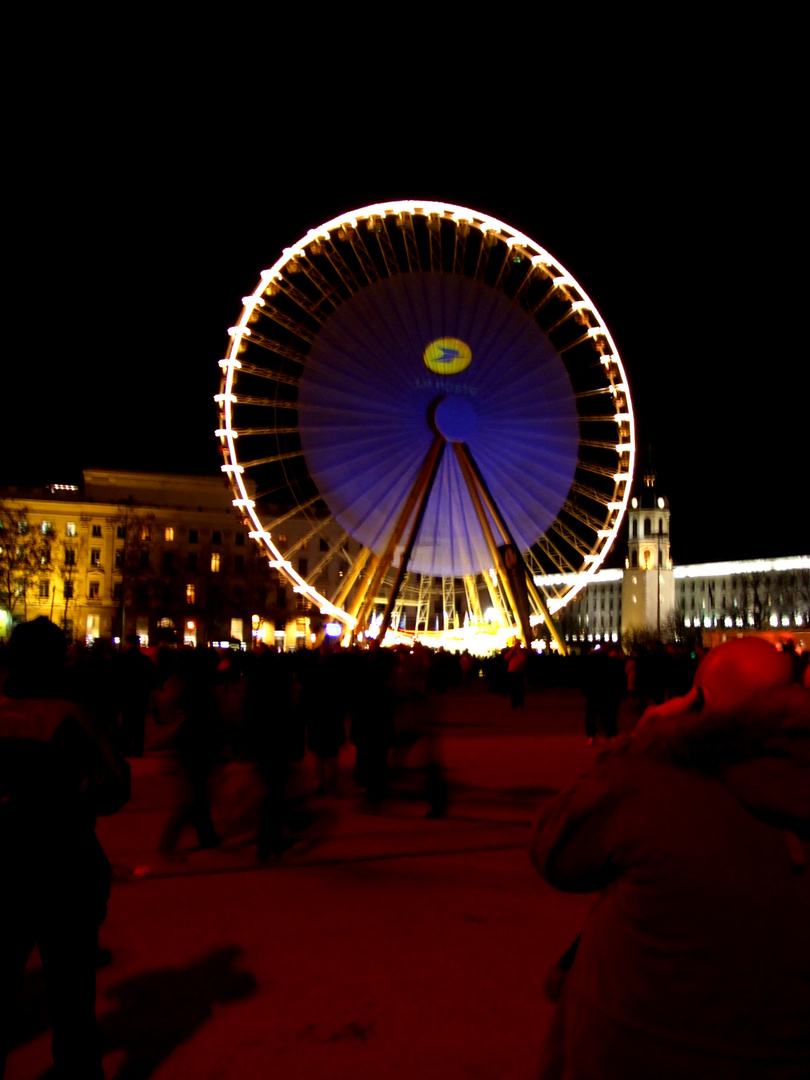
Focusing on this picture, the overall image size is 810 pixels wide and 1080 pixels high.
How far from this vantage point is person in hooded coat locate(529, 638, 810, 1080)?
2.09 metres

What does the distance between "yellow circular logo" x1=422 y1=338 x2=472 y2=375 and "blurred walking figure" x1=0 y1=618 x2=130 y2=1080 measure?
29.8 metres

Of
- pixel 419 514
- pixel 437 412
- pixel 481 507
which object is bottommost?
pixel 419 514

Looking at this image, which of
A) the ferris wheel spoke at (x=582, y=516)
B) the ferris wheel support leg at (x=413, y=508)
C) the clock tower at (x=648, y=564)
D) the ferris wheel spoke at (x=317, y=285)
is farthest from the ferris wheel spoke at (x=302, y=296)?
the clock tower at (x=648, y=564)

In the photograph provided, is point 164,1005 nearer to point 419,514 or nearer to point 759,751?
point 759,751

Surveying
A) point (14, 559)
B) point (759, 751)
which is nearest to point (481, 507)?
point (759, 751)

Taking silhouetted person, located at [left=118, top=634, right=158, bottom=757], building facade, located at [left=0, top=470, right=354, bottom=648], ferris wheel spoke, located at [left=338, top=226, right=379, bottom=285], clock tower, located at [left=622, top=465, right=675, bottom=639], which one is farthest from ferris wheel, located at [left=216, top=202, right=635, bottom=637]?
clock tower, located at [left=622, top=465, right=675, bottom=639]

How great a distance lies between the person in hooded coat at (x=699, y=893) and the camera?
2092mm

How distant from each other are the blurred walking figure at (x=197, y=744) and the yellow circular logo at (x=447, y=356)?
2504cm

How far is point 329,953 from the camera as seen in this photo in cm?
570

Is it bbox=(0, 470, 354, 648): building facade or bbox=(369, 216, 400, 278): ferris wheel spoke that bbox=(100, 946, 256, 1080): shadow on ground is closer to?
bbox=(369, 216, 400, 278): ferris wheel spoke

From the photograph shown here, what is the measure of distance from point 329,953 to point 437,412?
27834mm

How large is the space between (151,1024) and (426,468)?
1134 inches

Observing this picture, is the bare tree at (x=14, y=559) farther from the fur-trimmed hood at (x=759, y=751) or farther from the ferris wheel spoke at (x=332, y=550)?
the fur-trimmed hood at (x=759, y=751)

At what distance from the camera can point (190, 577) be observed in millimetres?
84188
